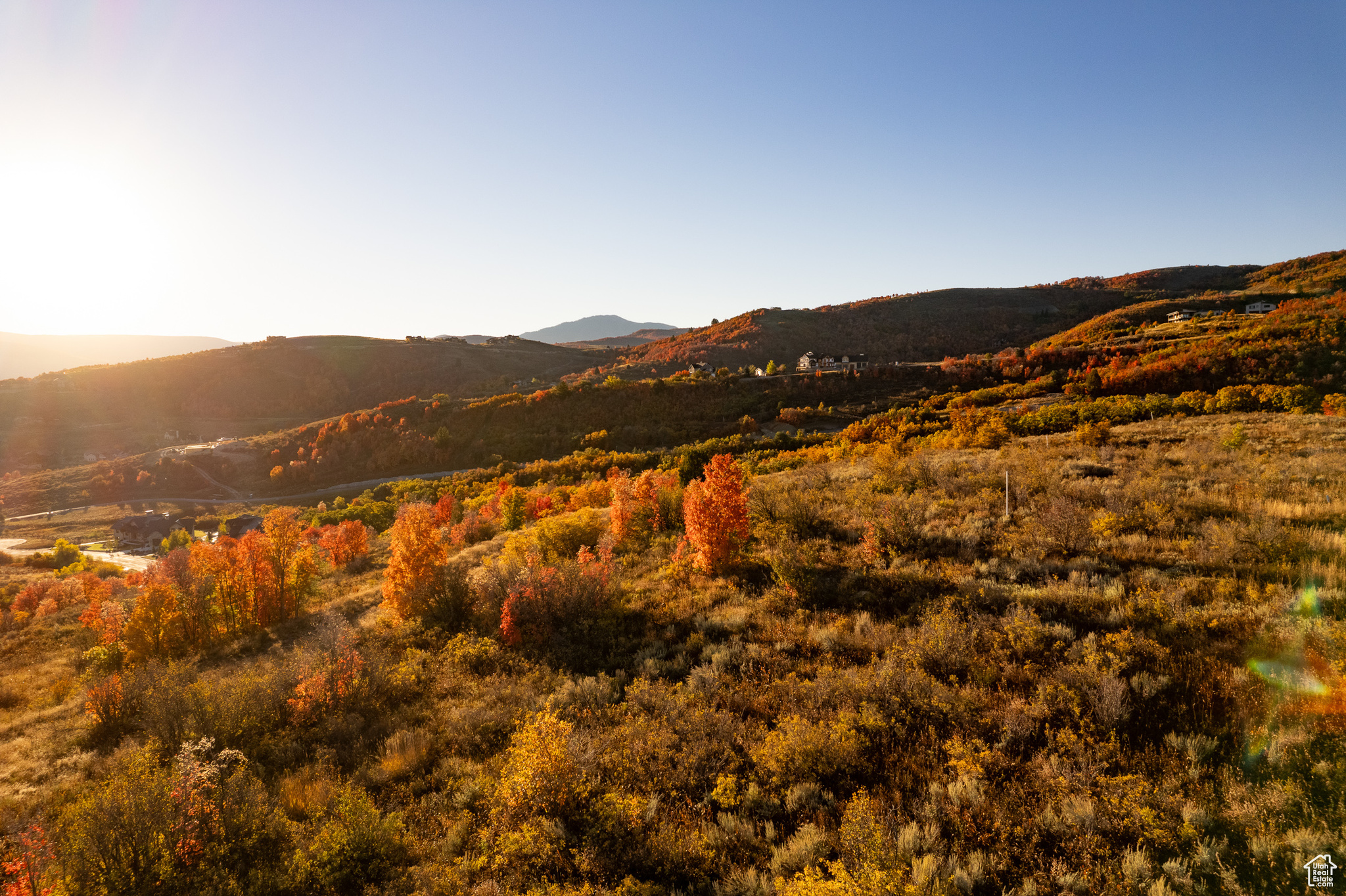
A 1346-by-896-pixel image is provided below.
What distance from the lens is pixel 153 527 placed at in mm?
45250

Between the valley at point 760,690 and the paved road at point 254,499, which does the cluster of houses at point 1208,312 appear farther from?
the paved road at point 254,499

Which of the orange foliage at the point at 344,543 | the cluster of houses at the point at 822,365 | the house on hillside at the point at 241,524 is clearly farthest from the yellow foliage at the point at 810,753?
the cluster of houses at the point at 822,365

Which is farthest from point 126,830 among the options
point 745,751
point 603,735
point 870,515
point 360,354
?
point 360,354

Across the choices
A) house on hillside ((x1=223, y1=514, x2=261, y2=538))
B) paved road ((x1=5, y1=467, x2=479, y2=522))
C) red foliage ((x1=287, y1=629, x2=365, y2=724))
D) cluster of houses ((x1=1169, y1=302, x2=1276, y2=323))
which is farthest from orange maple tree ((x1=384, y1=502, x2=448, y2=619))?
cluster of houses ((x1=1169, y1=302, x2=1276, y2=323))

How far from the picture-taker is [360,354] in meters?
102

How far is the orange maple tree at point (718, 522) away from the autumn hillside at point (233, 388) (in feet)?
247

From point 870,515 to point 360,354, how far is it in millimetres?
113580

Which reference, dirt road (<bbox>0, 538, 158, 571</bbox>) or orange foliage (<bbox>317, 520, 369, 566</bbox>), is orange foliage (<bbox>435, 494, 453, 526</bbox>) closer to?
orange foliage (<bbox>317, 520, 369, 566</bbox>)

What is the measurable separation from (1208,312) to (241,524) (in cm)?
10305

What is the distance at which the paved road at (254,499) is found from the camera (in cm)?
4853

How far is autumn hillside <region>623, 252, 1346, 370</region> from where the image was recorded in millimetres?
78812

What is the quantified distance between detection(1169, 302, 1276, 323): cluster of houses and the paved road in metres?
79.8

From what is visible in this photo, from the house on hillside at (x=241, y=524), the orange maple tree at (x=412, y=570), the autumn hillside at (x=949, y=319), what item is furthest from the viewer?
the autumn hillside at (x=949, y=319)

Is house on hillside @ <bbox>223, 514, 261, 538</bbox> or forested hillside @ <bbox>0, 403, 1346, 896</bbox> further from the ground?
forested hillside @ <bbox>0, 403, 1346, 896</bbox>
